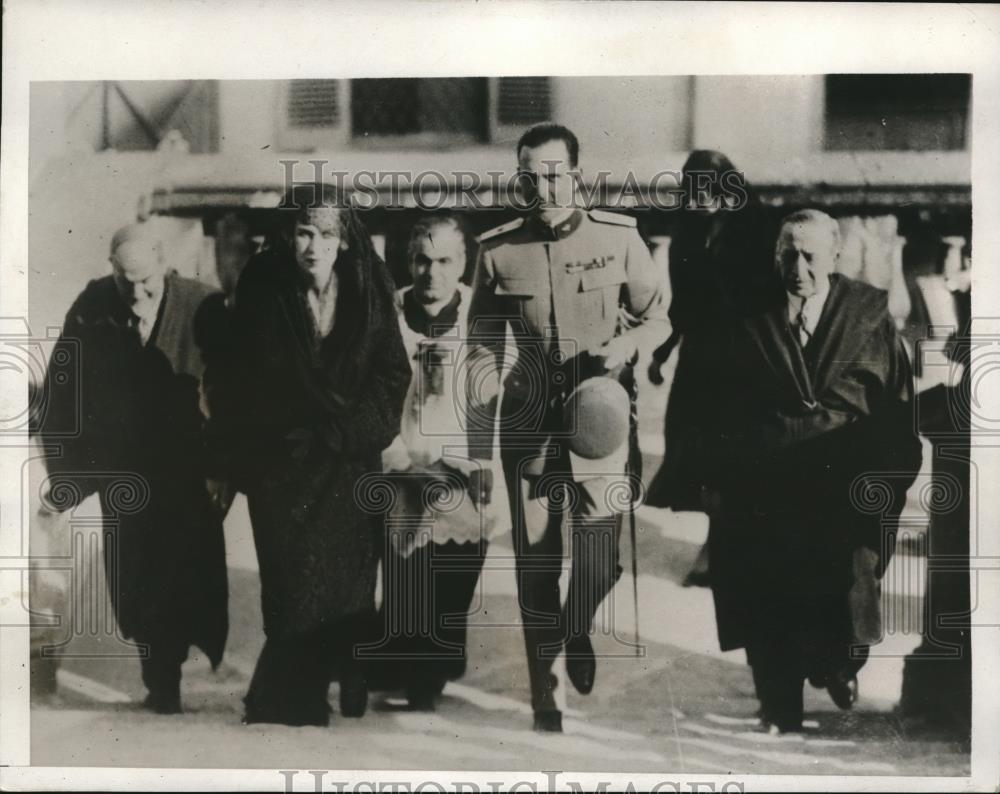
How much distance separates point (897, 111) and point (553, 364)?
122 cm

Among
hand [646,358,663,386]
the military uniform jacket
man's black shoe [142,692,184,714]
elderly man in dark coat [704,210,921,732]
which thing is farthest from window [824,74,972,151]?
man's black shoe [142,692,184,714]

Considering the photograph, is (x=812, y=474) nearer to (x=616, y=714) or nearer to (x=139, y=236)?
(x=616, y=714)

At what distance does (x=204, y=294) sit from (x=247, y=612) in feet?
3.06

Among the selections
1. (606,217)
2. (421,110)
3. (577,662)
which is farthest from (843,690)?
(421,110)

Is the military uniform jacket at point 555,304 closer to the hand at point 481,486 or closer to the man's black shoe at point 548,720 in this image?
the hand at point 481,486

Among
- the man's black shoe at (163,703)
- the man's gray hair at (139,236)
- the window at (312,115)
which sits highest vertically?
the window at (312,115)

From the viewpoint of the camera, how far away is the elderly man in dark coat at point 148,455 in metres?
2.40

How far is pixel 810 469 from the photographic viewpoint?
7.73ft

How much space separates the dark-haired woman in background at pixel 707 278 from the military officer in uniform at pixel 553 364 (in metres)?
0.09

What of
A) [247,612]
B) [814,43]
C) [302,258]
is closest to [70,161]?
[302,258]

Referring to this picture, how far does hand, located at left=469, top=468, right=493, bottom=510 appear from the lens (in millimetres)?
2385

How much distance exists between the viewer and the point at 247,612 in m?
2.40

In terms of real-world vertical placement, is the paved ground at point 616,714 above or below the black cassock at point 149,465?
below

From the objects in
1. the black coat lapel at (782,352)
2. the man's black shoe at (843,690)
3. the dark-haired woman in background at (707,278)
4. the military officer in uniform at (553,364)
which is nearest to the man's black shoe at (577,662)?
the military officer in uniform at (553,364)
